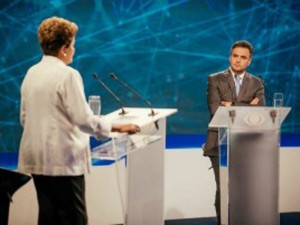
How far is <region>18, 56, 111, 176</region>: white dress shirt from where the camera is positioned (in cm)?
264

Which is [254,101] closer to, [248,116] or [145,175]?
[248,116]

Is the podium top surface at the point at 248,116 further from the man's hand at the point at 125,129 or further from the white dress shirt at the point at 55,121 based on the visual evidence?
the white dress shirt at the point at 55,121

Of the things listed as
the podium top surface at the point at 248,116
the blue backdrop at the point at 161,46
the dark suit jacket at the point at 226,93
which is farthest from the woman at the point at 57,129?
the blue backdrop at the point at 161,46

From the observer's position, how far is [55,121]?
267 centimetres

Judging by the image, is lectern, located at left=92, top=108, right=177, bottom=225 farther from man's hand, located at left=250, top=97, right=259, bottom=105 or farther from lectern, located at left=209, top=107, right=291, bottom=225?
man's hand, located at left=250, top=97, right=259, bottom=105

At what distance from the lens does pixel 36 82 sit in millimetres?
2713

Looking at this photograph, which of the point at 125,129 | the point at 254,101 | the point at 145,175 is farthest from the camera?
the point at 254,101

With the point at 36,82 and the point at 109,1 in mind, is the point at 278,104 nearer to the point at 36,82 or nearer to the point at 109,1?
the point at 109,1

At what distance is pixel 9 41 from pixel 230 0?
2.20 metres

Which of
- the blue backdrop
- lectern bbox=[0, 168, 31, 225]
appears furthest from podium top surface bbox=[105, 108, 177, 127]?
the blue backdrop

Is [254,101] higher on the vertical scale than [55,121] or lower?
Result: higher

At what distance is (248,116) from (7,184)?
1546 millimetres

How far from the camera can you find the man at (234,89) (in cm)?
415

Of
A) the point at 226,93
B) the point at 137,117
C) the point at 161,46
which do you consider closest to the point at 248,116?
the point at 137,117
